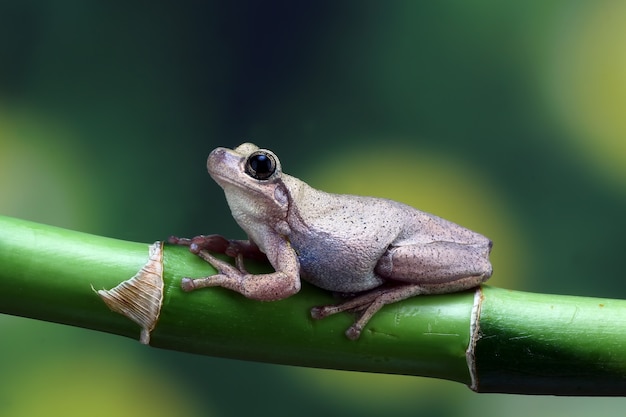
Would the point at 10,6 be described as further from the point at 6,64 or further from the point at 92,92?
the point at 92,92

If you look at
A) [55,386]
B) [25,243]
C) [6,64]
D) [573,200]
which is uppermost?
[6,64]

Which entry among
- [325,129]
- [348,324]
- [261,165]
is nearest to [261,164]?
[261,165]

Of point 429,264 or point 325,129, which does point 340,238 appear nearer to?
point 429,264

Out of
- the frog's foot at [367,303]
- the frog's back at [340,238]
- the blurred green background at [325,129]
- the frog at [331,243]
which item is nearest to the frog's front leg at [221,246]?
the frog at [331,243]

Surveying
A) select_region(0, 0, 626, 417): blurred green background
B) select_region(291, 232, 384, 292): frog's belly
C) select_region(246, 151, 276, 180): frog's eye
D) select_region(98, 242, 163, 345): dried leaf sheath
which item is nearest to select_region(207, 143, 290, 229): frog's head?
select_region(246, 151, 276, 180): frog's eye

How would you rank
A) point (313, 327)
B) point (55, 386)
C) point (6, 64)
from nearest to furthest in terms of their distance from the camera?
point (313, 327)
point (55, 386)
point (6, 64)

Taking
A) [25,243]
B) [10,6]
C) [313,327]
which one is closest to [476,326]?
[313,327]
